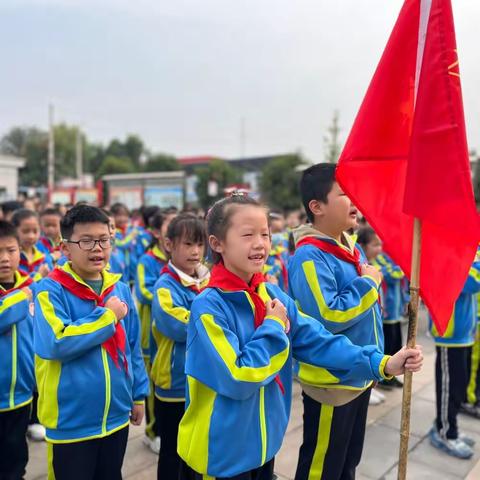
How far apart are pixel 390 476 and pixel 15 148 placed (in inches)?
2093

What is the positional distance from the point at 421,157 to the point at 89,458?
1908 millimetres

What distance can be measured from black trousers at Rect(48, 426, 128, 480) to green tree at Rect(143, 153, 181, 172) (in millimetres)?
40697

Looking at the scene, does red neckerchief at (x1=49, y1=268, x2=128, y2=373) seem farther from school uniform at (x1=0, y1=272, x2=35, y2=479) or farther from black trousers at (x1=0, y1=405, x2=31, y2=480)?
black trousers at (x1=0, y1=405, x2=31, y2=480)

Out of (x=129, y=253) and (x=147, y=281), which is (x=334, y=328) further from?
(x=129, y=253)

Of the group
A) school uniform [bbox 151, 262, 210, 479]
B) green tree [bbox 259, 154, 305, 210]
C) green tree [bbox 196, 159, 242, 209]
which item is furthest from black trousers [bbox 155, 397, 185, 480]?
green tree [bbox 196, 159, 242, 209]

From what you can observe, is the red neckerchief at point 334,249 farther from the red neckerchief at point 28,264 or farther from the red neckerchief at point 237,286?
the red neckerchief at point 28,264

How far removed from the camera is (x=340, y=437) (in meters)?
2.27

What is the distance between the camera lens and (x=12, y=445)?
2.64 metres

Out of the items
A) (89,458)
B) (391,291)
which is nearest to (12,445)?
(89,458)

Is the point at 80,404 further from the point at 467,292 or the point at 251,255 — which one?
the point at 467,292

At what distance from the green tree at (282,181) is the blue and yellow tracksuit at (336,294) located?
2150 cm

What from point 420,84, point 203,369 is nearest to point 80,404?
point 203,369

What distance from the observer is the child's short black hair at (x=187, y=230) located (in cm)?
286

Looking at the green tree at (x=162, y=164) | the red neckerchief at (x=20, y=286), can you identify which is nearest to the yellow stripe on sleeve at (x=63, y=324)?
the red neckerchief at (x=20, y=286)
